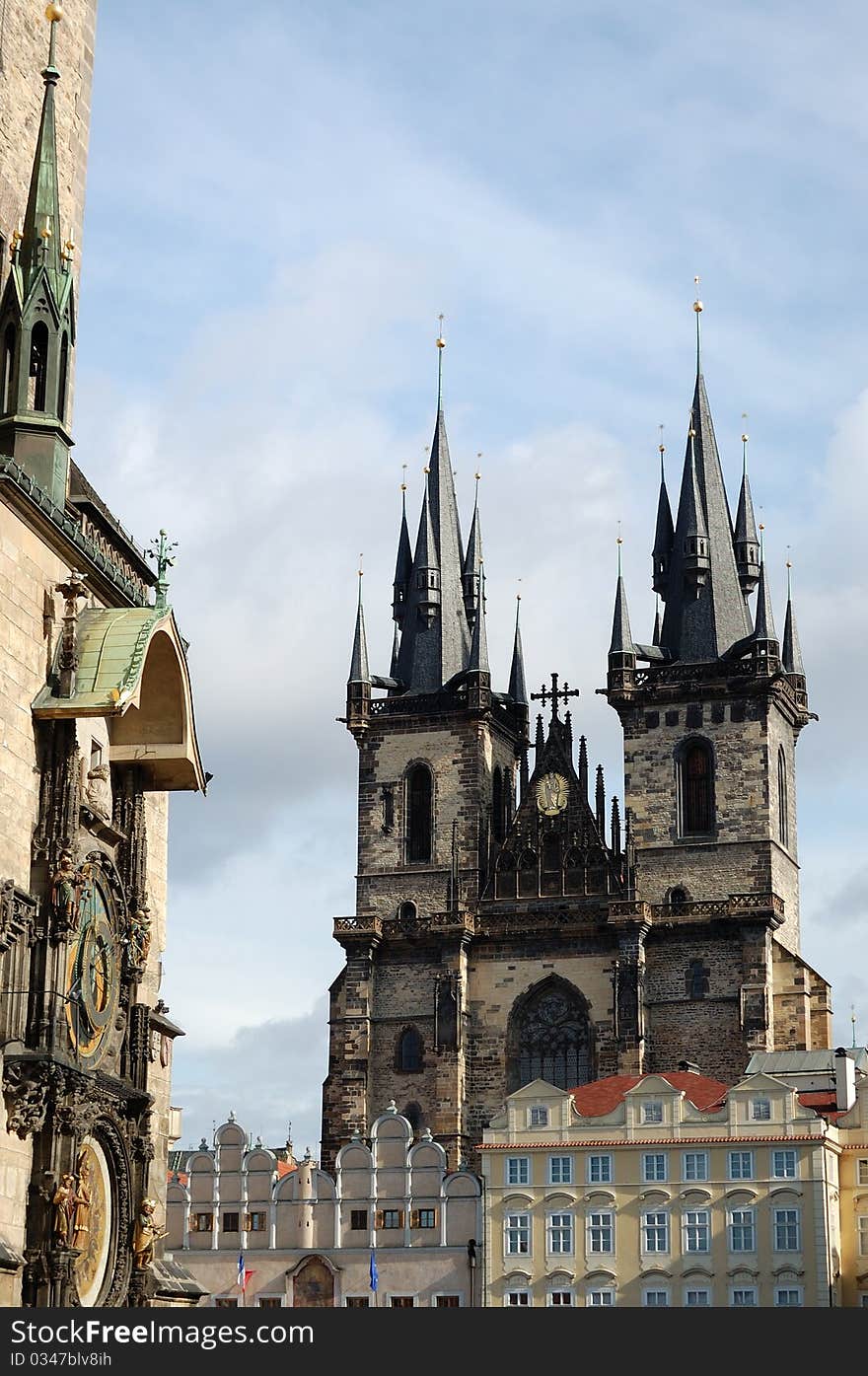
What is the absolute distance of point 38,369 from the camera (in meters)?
20.1

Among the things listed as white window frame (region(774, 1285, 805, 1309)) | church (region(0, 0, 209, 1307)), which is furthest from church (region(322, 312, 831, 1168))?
church (region(0, 0, 209, 1307))

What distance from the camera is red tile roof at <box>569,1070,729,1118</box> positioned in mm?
61500

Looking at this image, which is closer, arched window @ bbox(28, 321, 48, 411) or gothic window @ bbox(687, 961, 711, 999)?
arched window @ bbox(28, 321, 48, 411)

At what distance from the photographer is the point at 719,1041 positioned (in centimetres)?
6719

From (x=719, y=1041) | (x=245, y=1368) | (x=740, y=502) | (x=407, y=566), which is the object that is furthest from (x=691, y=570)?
(x=245, y=1368)

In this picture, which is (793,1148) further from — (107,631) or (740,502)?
(107,631)

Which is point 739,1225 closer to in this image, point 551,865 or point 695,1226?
point 695,1226

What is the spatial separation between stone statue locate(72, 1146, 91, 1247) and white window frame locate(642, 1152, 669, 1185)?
1671 inches

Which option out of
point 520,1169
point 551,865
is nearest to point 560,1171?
point 520,1169

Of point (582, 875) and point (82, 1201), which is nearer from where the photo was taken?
point (82, 1201)

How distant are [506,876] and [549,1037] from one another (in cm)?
526

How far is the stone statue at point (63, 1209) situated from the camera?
17.8 meters

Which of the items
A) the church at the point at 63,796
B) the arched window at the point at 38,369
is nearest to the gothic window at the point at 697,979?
the church at the point at 63,796

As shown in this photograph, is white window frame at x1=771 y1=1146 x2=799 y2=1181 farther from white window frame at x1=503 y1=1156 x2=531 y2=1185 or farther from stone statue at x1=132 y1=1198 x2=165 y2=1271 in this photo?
stone statue at x1=132 y1=1198 x2=165 y2=1271
